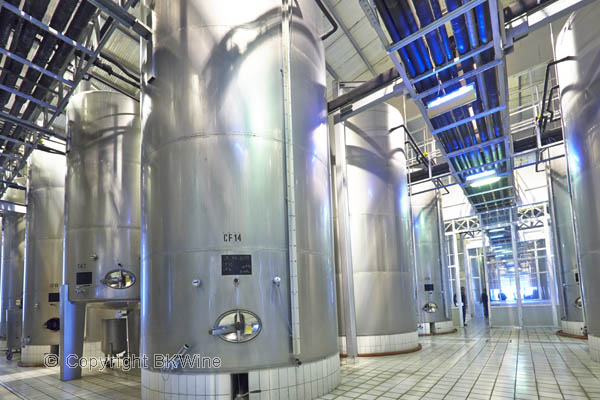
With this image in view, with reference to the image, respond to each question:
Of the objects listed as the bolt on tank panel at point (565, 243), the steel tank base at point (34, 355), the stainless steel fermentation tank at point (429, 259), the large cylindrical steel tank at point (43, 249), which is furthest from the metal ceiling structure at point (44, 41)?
the bolt on tank panel at point (565, 243)

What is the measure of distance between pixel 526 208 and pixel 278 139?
18760 millimetres

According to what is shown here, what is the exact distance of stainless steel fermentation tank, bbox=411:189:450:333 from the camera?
16.9m

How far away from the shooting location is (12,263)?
16312mm

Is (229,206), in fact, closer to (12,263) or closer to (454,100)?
(454,100)

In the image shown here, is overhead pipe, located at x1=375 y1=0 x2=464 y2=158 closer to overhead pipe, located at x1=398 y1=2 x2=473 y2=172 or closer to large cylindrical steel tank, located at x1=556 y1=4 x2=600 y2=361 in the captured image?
overhead pipe, located at x1=398 y1=2 x2=473 y2=172

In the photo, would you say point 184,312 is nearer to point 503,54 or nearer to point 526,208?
point 503,54

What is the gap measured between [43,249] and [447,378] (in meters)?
12.0

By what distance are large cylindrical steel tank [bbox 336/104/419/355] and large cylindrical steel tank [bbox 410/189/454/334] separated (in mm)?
4627

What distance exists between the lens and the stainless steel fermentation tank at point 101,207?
32.6 ft

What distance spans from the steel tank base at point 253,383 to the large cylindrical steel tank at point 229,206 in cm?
3

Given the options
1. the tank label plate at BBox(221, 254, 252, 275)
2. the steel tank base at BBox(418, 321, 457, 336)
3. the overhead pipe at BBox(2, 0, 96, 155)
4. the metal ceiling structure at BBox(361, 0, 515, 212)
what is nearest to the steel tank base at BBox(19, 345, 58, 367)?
the overhead pipe at BBox(2, 0, 96, 155)

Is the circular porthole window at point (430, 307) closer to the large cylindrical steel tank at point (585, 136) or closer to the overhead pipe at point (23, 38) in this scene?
the large cylindrical steel tank at point (585, 136)

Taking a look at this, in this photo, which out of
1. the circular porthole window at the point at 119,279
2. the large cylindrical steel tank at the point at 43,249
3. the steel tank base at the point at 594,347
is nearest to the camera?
the steel tank base at the point at 594,347

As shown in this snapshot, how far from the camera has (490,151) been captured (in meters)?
12.4
